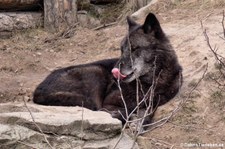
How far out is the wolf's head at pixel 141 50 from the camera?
6.66 meters

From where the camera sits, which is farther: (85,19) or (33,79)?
(85,19)

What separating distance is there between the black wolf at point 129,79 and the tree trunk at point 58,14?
4255 millimetres

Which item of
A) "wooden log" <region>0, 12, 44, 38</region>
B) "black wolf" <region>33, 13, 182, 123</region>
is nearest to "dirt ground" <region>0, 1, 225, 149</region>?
"wooden log" <region>0, 12, 44, 38</region>

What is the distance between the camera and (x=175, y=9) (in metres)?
10.5

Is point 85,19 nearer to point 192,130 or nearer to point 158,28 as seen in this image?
point 158,28

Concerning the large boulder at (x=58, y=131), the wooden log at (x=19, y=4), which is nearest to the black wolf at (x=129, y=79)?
the large boulder at (x=58, y=131)

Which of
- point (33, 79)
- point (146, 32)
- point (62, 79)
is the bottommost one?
point (33, 79)

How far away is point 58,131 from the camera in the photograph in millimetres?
5039

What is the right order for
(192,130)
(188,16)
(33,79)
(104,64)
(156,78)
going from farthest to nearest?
(188,16), (33,79), (104,64), (156,78), (192,130)

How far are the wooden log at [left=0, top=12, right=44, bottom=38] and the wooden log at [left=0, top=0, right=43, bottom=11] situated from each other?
0.15 meters

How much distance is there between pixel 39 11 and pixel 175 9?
292 cm

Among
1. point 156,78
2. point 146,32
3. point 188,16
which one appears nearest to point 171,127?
point 156,78

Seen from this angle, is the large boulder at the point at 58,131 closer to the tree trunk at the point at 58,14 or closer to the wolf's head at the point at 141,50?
the wolf's head at the point at 141,50

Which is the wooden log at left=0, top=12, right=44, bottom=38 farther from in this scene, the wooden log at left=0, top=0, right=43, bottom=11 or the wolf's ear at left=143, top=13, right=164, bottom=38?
the wolf's ear at left=143, top=13, right=164, bottom=38
